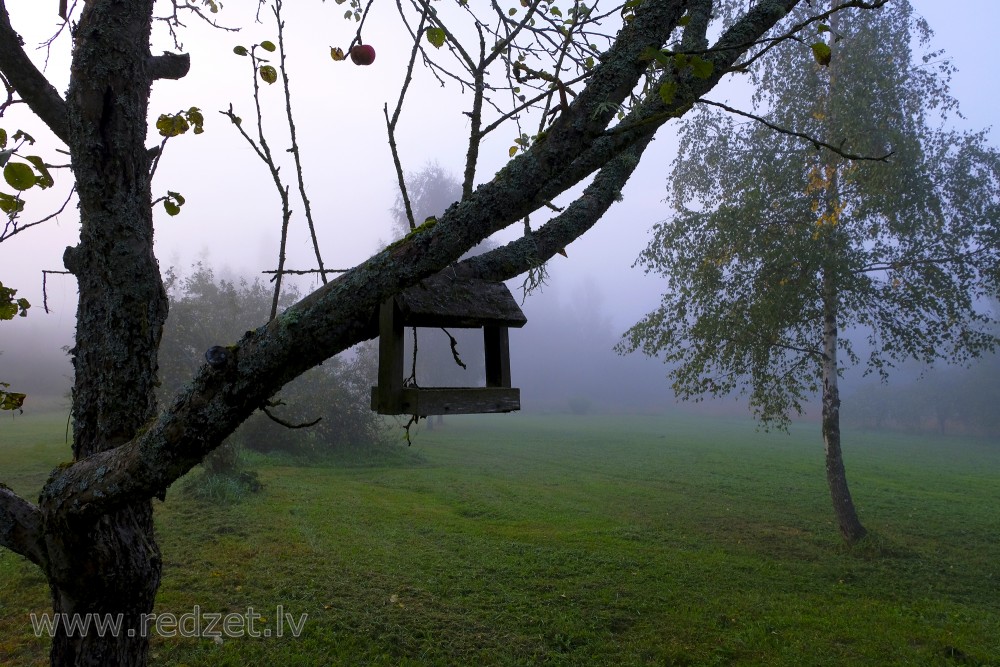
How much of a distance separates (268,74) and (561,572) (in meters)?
6.63

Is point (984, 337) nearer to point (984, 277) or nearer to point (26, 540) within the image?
point (984, 277)

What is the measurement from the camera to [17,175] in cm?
261

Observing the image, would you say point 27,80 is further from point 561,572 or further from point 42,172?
point 561,572

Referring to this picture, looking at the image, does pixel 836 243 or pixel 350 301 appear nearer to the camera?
pixel 350 301

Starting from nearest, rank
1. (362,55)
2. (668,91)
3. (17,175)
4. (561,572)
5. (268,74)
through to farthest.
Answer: (668,91), (17,175), (362,55), (268,74), (561,572)

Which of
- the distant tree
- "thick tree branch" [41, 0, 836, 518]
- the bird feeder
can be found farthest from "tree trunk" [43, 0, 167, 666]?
the distant tree

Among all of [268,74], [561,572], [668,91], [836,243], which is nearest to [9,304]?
[268,74]

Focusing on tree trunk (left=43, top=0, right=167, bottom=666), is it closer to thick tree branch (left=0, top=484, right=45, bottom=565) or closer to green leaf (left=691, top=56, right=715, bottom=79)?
thick tree branch (left=0, top=484, right=45, bottom=565)

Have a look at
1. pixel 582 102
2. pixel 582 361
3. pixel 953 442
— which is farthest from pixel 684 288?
pixel 582 361

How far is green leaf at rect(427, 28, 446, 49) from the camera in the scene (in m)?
3.13

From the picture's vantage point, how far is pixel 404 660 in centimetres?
520

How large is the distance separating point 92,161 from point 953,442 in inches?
1667

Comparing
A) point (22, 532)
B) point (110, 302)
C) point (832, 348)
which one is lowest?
point (22, 532)

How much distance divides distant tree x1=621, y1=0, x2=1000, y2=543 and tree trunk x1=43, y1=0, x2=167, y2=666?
9.84 meters
